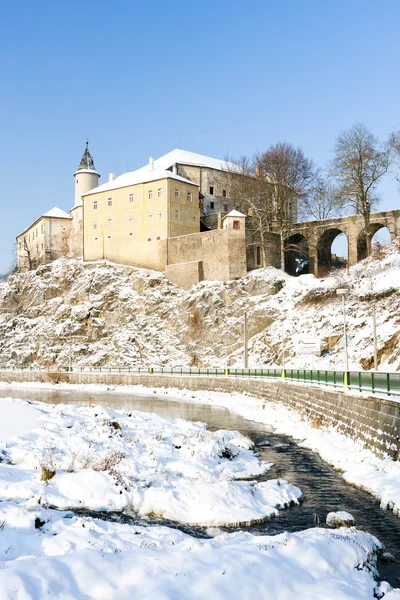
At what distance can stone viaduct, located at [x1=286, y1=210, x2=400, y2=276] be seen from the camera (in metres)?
67.2

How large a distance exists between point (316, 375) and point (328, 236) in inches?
1844

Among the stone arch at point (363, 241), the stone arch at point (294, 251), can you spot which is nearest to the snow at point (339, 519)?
the stone arch at point (363, 241)

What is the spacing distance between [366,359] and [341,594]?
133 ft

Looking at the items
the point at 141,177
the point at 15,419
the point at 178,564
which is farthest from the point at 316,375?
the point at 141,177

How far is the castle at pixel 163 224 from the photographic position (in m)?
74.2

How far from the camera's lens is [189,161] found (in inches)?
3597

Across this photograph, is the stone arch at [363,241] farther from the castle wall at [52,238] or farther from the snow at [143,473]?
the snow at [143,473]

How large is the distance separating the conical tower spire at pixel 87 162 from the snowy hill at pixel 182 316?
1897cm

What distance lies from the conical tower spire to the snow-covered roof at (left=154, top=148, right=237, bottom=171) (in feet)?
39.8

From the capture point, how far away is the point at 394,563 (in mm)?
9305

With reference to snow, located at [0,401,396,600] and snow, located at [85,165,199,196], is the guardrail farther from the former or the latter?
snow, located at [85,165,199,196]

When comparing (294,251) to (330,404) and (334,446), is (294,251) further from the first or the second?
(334,446)

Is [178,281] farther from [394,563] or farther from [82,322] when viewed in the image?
[394,563]

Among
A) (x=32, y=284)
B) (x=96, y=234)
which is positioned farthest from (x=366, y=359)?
(x=32, y=284)
